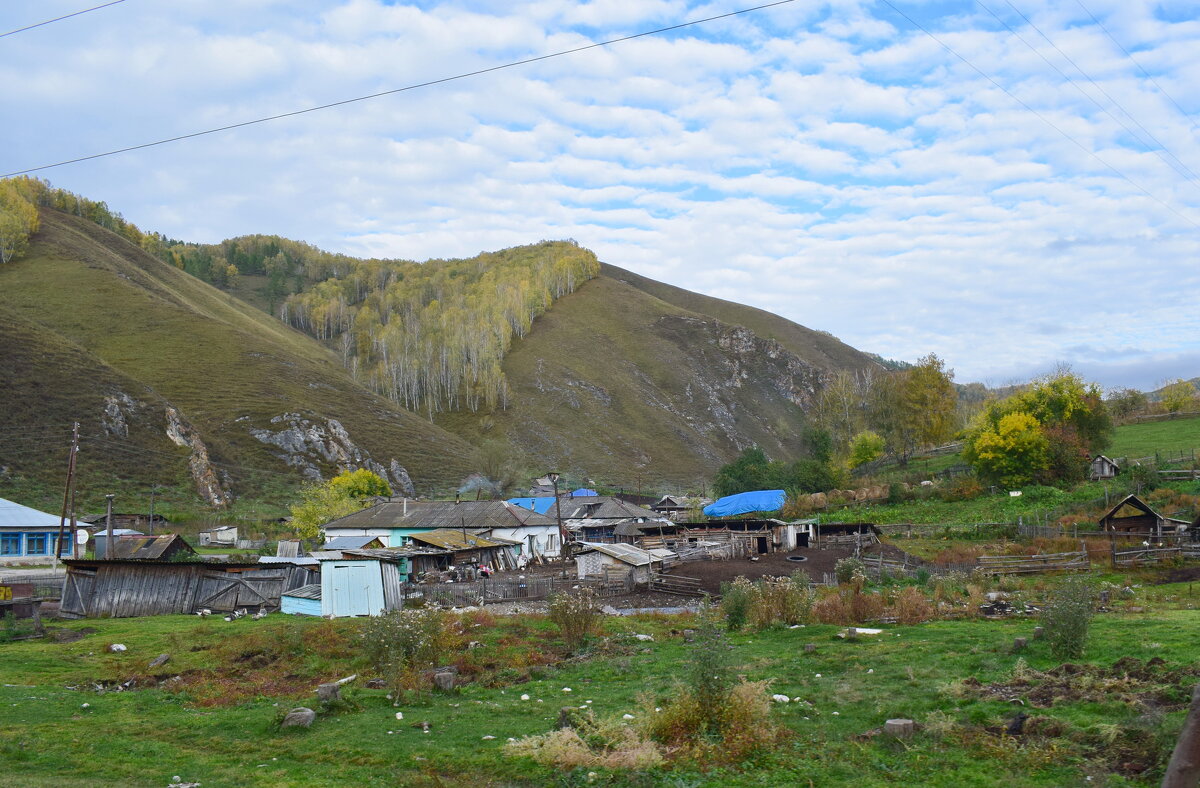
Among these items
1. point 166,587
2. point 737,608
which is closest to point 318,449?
point 166,587

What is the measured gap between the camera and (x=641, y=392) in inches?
5792

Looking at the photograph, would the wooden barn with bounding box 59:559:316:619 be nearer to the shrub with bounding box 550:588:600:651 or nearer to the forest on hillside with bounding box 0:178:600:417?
the shrub with bounding box 550:588:600:651

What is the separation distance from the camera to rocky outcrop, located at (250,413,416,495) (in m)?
86.0

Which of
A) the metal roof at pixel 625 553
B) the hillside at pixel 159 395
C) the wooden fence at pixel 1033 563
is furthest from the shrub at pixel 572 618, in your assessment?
the hillside at pixel 159 395

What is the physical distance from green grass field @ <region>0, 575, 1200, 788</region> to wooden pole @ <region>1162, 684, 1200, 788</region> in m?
3.25

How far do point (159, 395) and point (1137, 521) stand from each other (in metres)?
85.0

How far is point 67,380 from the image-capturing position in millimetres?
74250

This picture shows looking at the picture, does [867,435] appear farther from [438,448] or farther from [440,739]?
[440,739]

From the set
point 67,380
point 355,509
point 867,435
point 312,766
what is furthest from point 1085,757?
point 67,380

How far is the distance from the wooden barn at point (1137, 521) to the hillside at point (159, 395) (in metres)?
68.8

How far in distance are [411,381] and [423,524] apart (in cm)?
8333

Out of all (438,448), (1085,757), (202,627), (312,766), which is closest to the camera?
(1085,757)

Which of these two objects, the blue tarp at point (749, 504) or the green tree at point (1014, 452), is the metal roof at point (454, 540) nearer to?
the blue tarp at point (749, 504)

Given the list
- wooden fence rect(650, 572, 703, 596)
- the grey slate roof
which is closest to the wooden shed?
wooden fence rect(650, 572, 703, 596)
